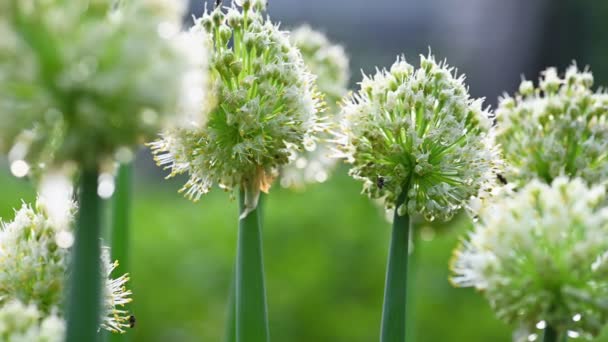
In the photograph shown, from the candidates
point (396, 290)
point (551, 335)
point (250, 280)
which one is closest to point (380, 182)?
point (396, 290)

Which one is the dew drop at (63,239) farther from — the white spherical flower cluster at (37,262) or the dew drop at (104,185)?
the dew drop at (104,185)

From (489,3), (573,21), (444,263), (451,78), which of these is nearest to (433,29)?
(489,3)

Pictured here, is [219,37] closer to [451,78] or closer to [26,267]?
[451,78]

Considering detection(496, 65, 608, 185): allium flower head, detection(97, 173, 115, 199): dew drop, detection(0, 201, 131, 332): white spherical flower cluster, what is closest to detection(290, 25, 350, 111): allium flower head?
detection(496, 65, 608, 185): allium flower head

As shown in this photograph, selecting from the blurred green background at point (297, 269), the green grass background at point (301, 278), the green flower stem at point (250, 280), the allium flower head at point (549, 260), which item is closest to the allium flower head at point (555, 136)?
the allium flower head at point (549, 260)

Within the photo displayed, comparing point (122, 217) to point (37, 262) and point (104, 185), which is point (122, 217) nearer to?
point (37, 262)

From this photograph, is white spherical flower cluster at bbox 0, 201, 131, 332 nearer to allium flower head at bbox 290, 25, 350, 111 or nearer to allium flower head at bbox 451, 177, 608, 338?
allium flower head at bbox 451, 177, 608, 338
